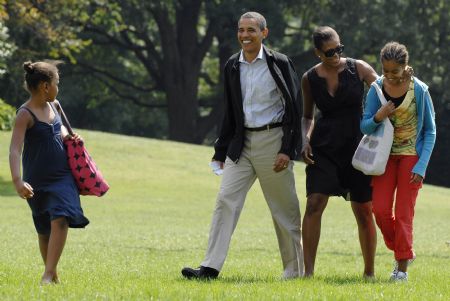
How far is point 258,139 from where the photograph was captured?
8.88m

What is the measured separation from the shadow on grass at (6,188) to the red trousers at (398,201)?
19701mm

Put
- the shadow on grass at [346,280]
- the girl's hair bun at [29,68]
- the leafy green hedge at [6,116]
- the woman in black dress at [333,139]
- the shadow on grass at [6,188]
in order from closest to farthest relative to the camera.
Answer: the girl's hair bun at [29,68], the shadow on grass at [346,280], the woman in black dress at [333,139], the leafy green hedge at [6,116], the shadow on grass at [6,188]

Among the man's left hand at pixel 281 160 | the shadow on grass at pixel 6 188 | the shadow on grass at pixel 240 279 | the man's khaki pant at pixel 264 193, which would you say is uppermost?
the man's left hand at pixel 281 160

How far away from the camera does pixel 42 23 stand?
2941cm

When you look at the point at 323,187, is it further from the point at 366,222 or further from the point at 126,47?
the point at 126,47

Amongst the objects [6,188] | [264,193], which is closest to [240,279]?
[264,193]

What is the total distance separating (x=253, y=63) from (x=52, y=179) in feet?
6.03

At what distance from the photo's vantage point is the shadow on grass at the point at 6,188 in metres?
27.6

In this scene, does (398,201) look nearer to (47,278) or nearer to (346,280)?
(346,280)

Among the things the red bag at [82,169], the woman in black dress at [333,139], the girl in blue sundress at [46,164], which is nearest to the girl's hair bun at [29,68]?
the girl in blue sundress at [46,164]

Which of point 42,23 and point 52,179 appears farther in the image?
point 42,23

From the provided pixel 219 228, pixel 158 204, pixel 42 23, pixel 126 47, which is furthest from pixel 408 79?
pixel 126 47

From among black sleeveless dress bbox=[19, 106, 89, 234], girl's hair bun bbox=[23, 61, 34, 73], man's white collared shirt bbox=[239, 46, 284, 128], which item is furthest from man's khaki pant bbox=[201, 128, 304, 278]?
girl's hair bun bbox=[23, 61, 34, 73]

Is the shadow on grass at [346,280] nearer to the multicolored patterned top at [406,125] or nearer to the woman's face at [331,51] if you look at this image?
the multicolored patterned top at [406,125]
